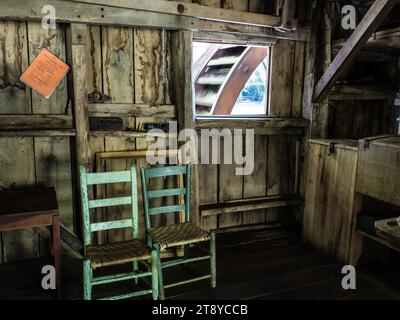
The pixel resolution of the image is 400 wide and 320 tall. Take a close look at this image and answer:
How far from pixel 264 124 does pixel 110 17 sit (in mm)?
1814

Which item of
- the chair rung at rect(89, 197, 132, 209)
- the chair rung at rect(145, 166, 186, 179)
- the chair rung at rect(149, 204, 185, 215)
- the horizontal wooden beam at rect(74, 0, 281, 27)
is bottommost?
the chair rung at rect(149, 204, 185, 215)

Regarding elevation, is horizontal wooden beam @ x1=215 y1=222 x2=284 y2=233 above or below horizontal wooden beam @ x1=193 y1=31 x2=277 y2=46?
below

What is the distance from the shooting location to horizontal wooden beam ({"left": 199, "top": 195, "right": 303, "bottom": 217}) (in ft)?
12.9

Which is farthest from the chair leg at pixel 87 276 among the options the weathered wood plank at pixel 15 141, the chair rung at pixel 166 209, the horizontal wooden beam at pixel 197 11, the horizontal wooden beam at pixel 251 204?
the horizontal wooden beam at pixel 197 11

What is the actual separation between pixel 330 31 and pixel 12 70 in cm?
297

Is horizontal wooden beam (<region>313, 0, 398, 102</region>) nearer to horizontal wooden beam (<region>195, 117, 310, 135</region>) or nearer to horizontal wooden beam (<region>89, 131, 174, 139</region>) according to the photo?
horizontal wooden beam (<region>195, 117, 310, 135</region>)

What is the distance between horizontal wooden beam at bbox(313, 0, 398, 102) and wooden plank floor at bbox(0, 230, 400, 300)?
1607 mm

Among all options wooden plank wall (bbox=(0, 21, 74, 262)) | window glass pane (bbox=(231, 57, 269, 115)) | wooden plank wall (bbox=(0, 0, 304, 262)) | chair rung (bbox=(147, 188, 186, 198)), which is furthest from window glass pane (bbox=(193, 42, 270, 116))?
wooden plank wall (bbox=(0, 21, 74, 262))

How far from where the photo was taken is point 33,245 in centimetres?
346

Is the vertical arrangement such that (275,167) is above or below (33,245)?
above

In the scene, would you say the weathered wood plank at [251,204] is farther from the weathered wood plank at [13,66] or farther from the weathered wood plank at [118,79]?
the weathered wood plank at [13,66]
